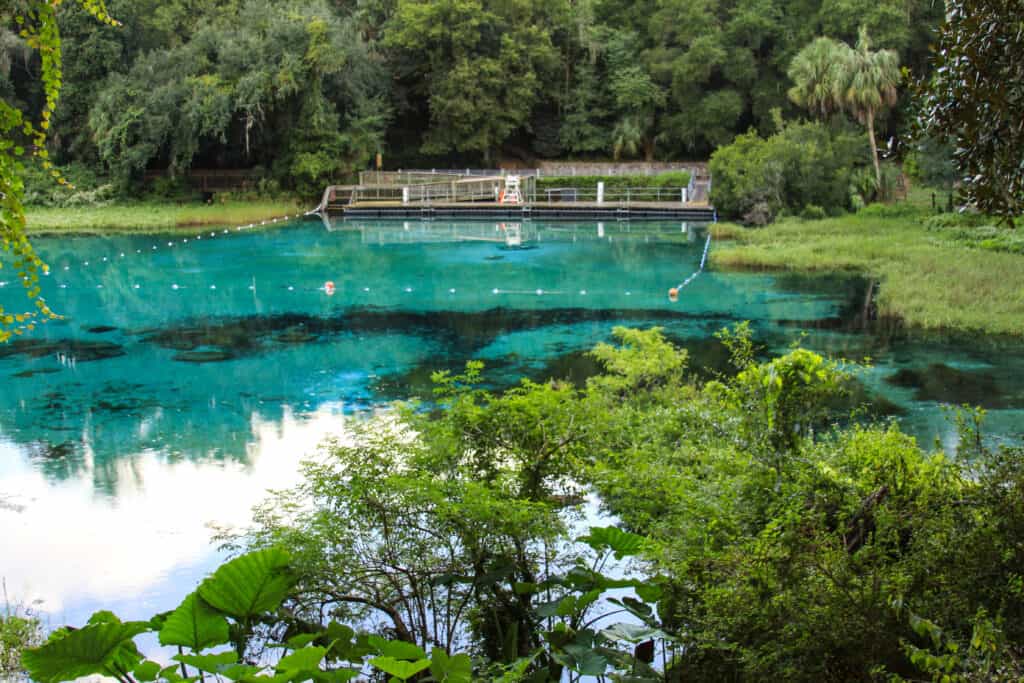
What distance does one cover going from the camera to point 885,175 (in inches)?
1312

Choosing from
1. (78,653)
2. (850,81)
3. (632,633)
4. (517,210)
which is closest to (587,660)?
(632,633)

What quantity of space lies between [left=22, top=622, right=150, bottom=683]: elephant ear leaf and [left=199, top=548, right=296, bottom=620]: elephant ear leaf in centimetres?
55

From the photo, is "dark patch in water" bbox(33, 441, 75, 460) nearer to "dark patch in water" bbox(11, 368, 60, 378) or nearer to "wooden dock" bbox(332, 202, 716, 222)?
"dark patch in water" bbox(11, 368, 60, 378)

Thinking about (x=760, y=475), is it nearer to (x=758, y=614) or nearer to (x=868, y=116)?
(x=758, y=614)

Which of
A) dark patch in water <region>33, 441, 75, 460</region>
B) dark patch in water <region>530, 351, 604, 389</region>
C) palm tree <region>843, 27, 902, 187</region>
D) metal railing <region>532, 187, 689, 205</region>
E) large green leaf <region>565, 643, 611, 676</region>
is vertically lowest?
dark patch in water <region>33, 441, 75, 460</region>

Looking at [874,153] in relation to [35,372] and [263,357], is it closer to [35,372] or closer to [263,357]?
[263,357]

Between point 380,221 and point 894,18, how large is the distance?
21.8 meters

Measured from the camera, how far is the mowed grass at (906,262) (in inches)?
663

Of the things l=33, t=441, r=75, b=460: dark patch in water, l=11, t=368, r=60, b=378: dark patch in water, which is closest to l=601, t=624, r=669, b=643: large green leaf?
l=33, t=441, r=75, b=460: dark patch in water

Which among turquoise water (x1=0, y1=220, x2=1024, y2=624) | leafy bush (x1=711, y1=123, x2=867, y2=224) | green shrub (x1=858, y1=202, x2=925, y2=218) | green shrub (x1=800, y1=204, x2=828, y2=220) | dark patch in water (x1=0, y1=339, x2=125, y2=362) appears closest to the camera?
turquoise water (x1=0, y1=220, x2=1024, y2=624)

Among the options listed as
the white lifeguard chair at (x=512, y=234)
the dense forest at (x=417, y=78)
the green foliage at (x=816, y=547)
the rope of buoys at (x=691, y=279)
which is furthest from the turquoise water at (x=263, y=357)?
the dense forest at (x=417, y=78)

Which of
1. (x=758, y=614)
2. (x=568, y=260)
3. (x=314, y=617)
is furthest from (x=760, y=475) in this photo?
(x=568, y=260)

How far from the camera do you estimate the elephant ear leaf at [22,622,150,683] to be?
446 centimetres

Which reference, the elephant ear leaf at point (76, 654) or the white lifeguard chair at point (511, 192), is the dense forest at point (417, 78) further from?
the elephant ear leaf at point (76, 654)
